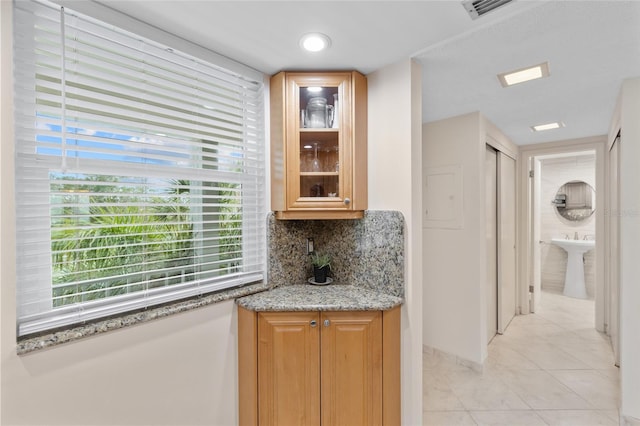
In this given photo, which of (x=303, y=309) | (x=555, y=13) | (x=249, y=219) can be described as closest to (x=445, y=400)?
(x=303, y=309)

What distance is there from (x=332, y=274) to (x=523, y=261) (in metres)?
3.03

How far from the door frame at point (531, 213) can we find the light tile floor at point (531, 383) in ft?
1.73

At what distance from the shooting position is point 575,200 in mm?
4844

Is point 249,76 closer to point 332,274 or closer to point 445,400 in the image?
point 332,274

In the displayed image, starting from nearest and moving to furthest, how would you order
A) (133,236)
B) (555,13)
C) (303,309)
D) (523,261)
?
(555,13)
(133,236)
(303,309)
(523,261)

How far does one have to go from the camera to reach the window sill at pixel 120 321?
119 centimetres

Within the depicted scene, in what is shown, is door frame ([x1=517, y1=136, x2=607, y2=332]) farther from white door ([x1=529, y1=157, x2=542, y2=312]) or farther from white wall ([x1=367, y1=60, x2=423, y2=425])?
white wall ([x1=367, y1=60, x2=423, y2=425])

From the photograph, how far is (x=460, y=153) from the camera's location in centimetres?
275

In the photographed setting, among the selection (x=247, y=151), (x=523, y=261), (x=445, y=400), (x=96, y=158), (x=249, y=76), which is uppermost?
(x=249, y=76)

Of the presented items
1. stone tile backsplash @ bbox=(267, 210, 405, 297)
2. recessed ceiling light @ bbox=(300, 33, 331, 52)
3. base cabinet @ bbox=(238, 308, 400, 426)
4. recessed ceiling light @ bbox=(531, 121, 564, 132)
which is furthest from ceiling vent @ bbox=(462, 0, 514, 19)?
recessed ceiling light @ bbox=(531, 121, 564, 132)

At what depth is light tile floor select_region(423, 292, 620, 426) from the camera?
2.12m

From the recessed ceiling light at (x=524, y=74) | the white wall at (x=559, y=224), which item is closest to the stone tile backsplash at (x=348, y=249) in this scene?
the recessed ceiling light at (x=524, y=74)

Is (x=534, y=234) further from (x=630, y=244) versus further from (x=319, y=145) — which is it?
(x=319, y=145)

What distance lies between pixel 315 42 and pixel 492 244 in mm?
2604
